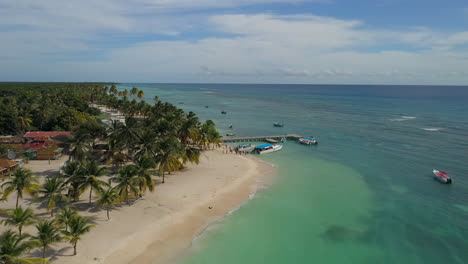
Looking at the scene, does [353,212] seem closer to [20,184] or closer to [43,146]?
[20,184]

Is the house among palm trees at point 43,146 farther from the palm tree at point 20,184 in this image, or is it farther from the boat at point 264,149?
the boat at point 264,149

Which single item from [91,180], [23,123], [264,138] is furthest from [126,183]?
[264,138]

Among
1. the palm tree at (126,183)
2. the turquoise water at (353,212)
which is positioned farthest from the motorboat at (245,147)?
the palm tree at (126,183)

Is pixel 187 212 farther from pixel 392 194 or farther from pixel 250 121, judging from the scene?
pixel 250 121

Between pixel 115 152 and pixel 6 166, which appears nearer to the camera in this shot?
pixel 6 166

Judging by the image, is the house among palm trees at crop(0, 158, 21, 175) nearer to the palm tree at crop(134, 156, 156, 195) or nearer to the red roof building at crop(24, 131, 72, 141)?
the red roof building at crop(24, 131, 72, 141)

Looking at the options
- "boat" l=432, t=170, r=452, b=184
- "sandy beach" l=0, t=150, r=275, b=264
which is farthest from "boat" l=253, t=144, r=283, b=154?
"boat" l=432, t=170, r=452, b=184
